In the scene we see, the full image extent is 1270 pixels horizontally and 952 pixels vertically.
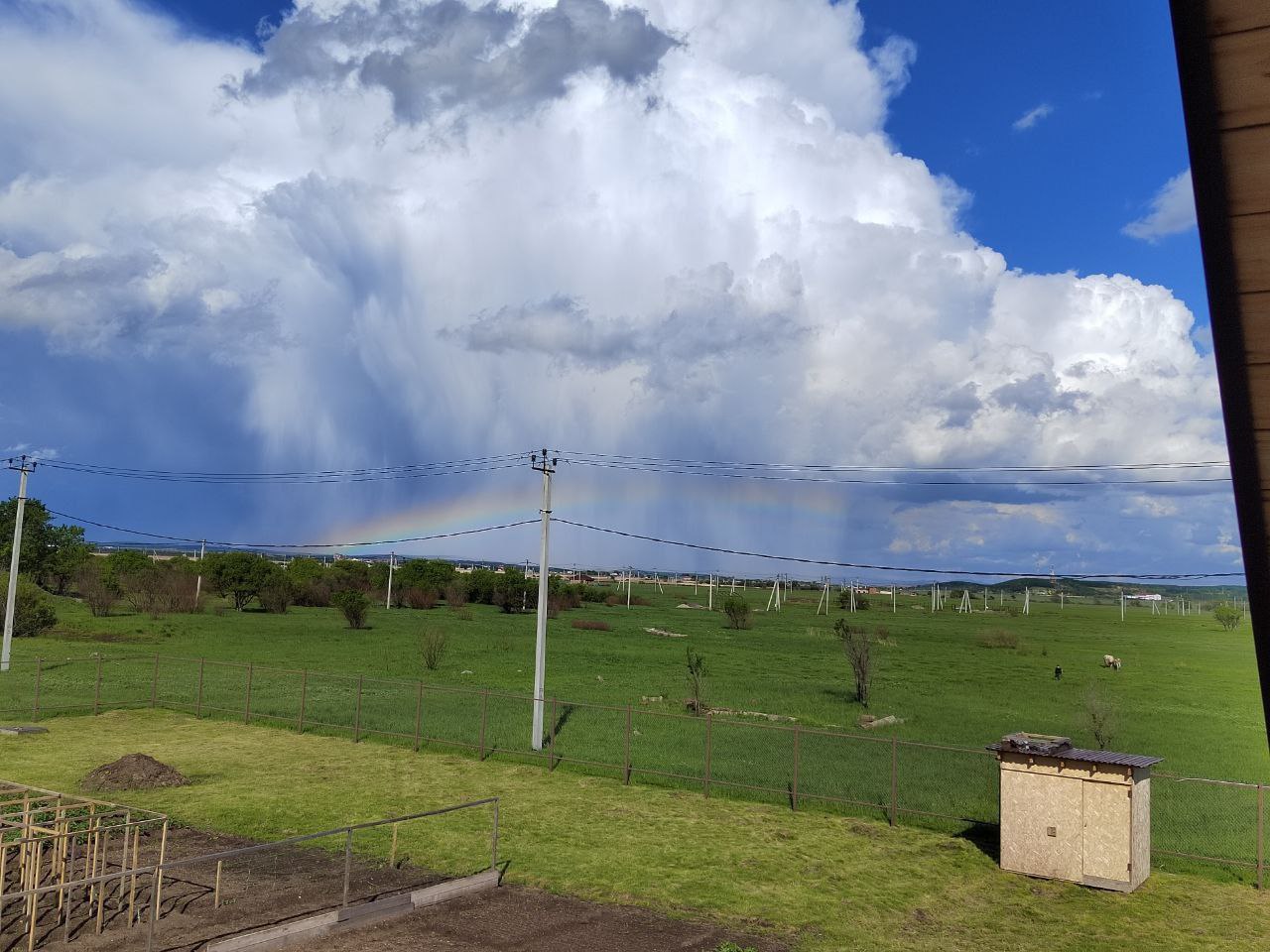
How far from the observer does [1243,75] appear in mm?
2205

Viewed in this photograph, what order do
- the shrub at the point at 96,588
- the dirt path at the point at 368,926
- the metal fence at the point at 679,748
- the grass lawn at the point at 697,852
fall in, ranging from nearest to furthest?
the dirt path at the point at 368,926 < the grass lawn at the point at 697,852 < the metal fence at the point at 679,748 < the shrub at the point at 96,588

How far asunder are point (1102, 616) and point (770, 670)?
110 m

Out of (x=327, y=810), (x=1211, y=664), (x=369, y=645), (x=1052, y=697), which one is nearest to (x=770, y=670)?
(x=1052, y=697)

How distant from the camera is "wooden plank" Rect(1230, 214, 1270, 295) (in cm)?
238

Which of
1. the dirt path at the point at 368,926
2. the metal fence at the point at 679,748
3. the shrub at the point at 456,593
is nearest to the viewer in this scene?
the dirt path at the point at 368,926

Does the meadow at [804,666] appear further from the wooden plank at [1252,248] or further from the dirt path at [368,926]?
the wooden plank at [1252,248]

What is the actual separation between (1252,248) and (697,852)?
17.9 m

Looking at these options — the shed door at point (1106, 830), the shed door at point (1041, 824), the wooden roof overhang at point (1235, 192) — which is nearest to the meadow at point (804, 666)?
the shed door at point (1041, 824)

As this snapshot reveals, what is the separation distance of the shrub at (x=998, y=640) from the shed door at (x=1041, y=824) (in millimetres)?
76752

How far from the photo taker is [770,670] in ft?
199

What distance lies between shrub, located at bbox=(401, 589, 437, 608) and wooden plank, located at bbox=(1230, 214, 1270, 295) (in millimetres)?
111814

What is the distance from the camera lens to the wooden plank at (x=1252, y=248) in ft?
7.82

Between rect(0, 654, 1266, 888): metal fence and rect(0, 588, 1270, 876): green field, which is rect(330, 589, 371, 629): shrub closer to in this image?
rect(0, 588, 1270, 876): green field

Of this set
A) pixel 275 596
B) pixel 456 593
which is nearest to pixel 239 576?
pixel 275 596
